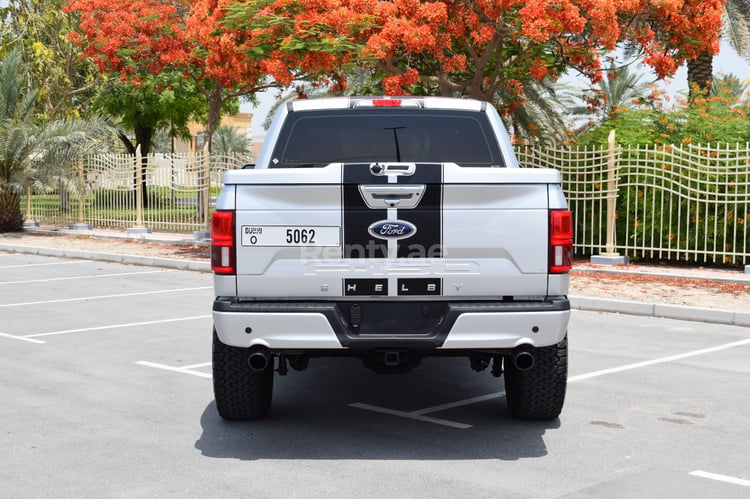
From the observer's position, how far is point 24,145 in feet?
85.8

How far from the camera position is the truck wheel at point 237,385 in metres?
6.26

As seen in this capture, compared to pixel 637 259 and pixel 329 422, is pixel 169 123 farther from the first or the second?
pixel 329 422

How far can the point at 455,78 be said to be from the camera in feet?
70.7

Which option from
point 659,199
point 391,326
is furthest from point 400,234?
point 659,199

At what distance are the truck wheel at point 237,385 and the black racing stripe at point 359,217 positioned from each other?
1.06 meters

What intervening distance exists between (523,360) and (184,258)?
14584 millimetres

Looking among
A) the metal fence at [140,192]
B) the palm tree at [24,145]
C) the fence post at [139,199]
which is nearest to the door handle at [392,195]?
the metal fence at [140,192]

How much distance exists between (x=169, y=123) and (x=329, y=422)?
1640 inches

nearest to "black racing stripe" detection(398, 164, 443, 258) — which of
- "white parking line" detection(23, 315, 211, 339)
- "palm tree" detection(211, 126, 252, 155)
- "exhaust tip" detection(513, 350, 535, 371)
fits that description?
"exhaust tip" detection(513, 350, 535, 371)

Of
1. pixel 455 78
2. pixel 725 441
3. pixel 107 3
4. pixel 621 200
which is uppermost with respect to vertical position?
pixel 107 3

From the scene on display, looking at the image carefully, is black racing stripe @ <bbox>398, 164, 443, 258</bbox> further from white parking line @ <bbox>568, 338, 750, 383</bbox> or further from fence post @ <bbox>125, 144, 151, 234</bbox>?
fence post @ <bbox>125, 144, 151, 234</bbox>

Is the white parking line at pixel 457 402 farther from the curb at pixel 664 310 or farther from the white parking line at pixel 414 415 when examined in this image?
the curb at pixel 664 310

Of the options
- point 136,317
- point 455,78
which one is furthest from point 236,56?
point 136,317

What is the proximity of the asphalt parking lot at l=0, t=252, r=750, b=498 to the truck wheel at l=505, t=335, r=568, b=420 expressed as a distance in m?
0.11
